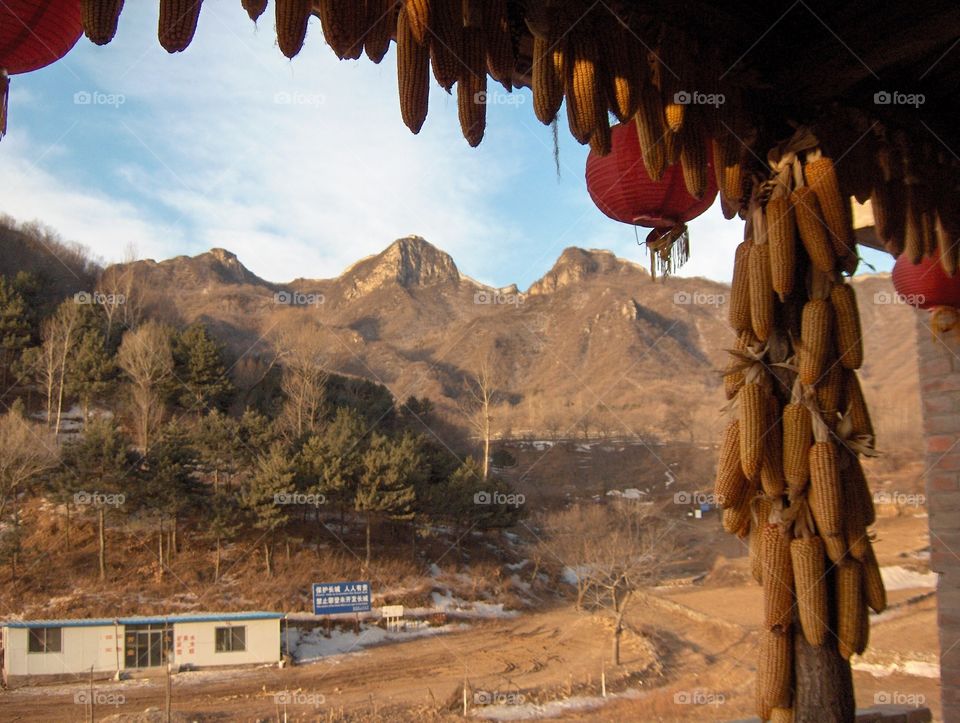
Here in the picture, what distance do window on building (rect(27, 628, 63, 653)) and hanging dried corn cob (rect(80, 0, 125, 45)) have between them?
18157 mm

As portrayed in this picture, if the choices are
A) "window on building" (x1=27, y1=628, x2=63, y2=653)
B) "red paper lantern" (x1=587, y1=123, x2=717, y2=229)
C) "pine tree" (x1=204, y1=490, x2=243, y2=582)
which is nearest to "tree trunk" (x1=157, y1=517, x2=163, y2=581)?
"pine tree" (x1=204, y1=490, x2=243, y2=582)

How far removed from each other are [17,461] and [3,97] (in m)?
23.1

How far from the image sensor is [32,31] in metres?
1.28

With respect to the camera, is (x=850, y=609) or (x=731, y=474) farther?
(x=731, y=474)

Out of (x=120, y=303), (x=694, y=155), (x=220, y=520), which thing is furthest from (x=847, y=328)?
(x=120, y=303)

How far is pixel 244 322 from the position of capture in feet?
216

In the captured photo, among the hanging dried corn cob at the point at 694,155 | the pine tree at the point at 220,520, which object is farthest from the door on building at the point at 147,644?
the hanging dried corn cob at the point at 694,155

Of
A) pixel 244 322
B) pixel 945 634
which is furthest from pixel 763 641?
pixel 244 322

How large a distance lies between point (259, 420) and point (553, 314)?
2458 inches

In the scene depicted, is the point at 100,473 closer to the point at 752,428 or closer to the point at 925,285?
the point at 925,285

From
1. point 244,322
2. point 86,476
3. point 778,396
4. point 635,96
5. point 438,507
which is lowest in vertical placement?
point 438,507

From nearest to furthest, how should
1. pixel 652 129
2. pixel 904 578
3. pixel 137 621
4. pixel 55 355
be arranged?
1. pixel 652 129
2. pixel 137 621
3. pixel 904 578
4. pixel 55 355

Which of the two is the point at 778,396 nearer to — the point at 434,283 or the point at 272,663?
the point at 272,663

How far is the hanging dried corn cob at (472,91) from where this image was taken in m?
1.34
